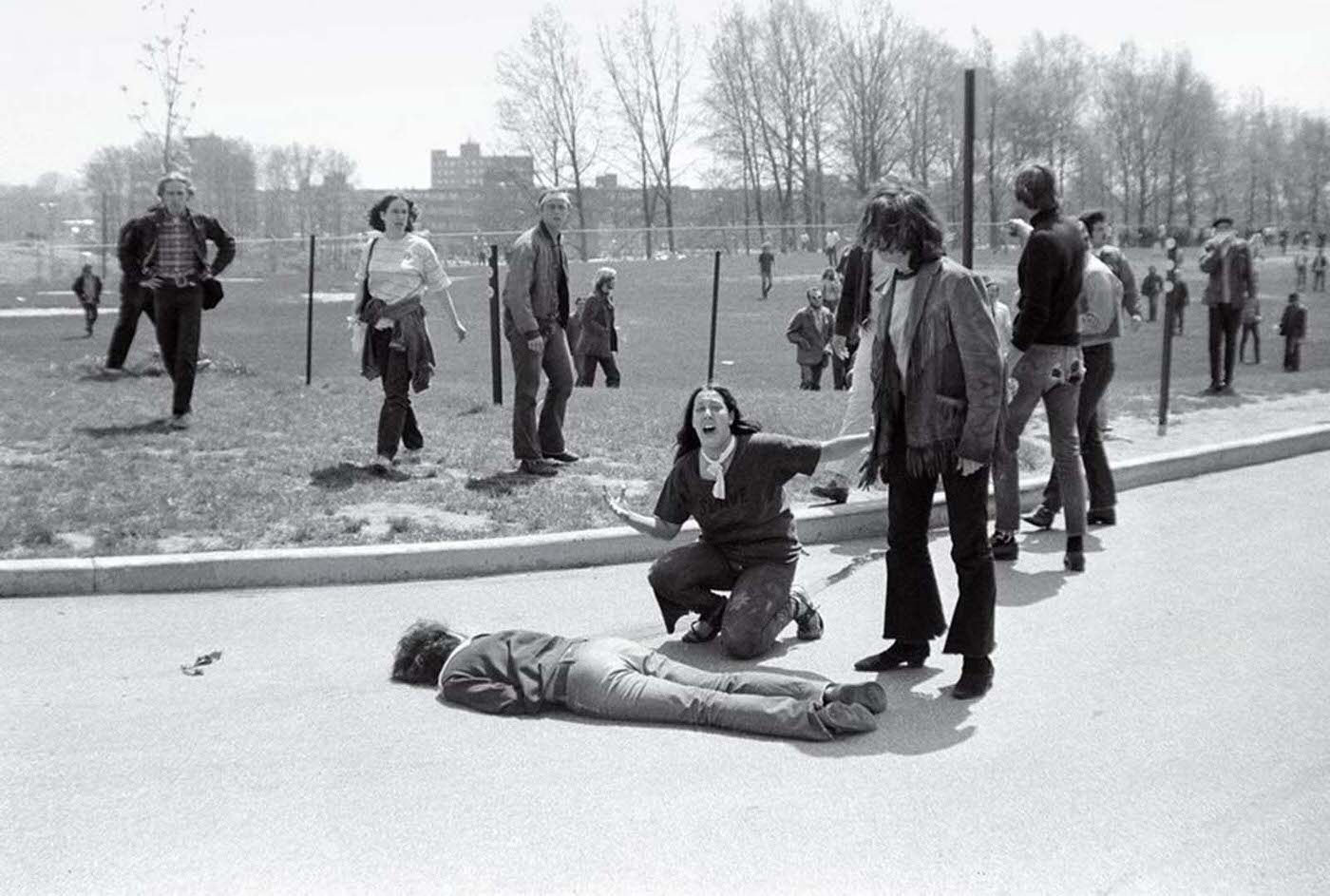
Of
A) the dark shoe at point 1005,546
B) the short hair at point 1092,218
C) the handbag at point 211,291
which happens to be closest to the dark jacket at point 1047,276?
the dark shoe at point 1005,546

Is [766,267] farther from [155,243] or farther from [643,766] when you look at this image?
[643,766]

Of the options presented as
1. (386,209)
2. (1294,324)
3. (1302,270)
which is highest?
(1302,270)

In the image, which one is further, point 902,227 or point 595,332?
point 595,332

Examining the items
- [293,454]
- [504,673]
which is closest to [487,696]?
[504,673]

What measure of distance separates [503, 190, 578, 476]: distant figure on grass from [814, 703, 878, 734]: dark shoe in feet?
16.0

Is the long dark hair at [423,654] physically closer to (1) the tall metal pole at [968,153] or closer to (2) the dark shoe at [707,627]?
(2) the dark shoe at [707,627]

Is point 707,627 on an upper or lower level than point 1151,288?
lower

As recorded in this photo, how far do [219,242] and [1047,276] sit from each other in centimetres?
658

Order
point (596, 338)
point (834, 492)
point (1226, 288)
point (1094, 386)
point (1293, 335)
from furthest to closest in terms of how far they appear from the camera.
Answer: point (1293, 335) < point (596, 338) < point (1226, 288) < point (834, 492) < point (1094, 386)

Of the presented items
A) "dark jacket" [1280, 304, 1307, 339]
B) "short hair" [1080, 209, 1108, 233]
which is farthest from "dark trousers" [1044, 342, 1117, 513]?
"dark jacket" [1280, 304, 1307, 339]

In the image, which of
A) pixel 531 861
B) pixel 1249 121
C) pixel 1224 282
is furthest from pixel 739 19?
pixel 531 861

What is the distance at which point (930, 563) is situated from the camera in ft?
19.3

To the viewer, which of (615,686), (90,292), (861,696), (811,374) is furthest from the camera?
(90,292)

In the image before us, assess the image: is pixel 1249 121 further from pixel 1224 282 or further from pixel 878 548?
pixel 878 548
